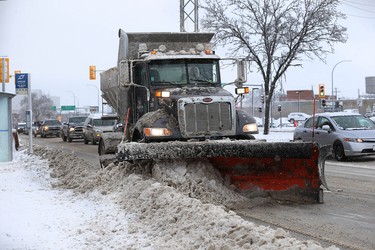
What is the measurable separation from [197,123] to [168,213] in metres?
3.08

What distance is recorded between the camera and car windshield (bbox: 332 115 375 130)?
1617 cm

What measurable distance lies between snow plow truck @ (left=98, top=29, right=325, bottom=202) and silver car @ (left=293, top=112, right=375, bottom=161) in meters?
5.43

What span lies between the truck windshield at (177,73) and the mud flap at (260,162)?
8.02 ft

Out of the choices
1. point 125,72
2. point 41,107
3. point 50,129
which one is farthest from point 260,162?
point 41,107

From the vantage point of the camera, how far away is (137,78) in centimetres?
1067

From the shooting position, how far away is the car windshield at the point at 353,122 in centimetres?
1617

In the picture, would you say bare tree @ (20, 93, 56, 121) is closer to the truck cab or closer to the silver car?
the silver car

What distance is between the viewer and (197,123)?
902cm

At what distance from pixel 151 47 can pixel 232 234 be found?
701 centimetres

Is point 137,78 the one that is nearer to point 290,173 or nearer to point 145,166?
point 145,166

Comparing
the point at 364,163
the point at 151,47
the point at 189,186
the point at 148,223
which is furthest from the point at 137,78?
the point at 364,163

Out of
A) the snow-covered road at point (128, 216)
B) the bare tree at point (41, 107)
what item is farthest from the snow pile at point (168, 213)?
the bare tree at point (41, 107)

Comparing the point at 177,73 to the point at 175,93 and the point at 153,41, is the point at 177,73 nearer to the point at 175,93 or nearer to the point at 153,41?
the point at 175,93

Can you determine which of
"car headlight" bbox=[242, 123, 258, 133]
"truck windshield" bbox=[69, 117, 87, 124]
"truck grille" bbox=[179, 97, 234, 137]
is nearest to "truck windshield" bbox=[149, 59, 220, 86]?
"truck grille" bbox=[179, 97, 234, 137]
